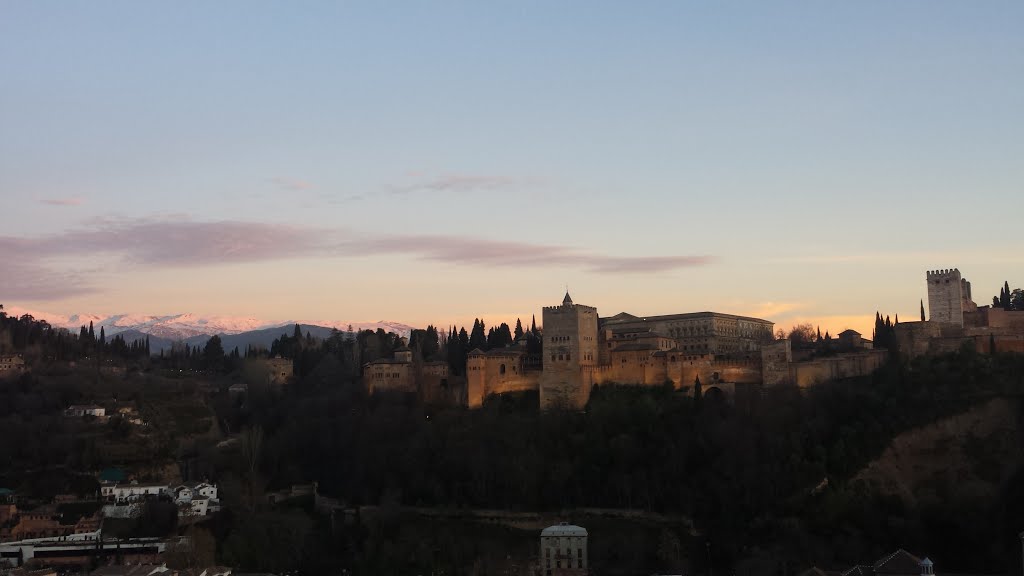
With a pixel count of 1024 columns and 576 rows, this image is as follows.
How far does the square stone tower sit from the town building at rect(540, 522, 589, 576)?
12.1 m

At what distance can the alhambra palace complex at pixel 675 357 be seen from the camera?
63.9 meters

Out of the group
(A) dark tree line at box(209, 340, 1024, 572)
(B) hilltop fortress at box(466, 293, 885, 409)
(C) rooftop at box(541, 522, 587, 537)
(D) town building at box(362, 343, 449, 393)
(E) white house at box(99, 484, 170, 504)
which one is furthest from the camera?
(D) town building at box(362, 343, 449, 393)

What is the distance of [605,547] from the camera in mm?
54750

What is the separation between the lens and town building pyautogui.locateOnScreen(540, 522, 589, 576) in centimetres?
5425

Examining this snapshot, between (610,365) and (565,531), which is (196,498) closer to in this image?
(565,531)

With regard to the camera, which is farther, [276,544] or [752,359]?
[752,359]

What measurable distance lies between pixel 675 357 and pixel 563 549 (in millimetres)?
15154

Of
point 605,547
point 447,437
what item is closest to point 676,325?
point 447,437

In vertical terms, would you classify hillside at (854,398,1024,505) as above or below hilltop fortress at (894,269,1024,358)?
below

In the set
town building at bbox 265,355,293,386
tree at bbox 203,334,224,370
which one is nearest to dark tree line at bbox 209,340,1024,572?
town building at bbox 265,355,293,386

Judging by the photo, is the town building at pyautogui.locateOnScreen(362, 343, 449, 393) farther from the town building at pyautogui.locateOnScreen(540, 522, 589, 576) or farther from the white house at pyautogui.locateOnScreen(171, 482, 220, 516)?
the town building at pyautogui.locateOnScreen(540, 522, 589, 576)

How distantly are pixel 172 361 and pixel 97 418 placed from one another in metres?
20.9

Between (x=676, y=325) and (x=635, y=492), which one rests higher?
(x=676, y=325)

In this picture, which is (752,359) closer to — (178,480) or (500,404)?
(500,404)
